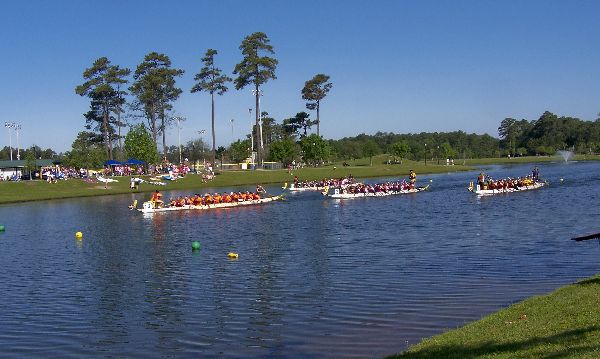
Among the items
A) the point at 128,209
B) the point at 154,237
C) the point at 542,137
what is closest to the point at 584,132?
the point at 542,137

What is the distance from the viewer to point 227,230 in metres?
34.0

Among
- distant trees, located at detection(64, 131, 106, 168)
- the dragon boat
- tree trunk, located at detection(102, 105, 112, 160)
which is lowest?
the dragon boat

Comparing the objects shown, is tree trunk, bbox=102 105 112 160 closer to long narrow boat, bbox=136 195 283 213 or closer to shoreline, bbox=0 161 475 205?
shoreline, bbox=0 161 475 205

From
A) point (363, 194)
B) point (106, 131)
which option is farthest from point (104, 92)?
point (363, 194)

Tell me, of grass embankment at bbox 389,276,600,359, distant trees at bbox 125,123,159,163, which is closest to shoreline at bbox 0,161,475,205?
distant trees at bbox 125,123,159,163

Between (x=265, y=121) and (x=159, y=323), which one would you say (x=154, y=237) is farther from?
(x=265, y=121)

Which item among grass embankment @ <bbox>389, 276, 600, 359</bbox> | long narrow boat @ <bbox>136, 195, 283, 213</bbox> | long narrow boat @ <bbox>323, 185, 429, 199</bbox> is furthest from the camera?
long narrow boat @ <bbox>323, 185, 429, 199</bbox>

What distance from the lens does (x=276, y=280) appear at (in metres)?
19.7

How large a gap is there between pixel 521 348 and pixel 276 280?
11018mm

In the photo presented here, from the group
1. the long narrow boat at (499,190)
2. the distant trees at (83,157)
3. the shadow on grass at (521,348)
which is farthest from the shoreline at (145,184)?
the shadow on grass at (521,348)

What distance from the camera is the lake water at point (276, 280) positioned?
13750mm

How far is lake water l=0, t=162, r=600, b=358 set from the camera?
45.1 feet

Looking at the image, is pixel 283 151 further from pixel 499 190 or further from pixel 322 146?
pixel 499 190

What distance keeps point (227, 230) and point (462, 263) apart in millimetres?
15908
